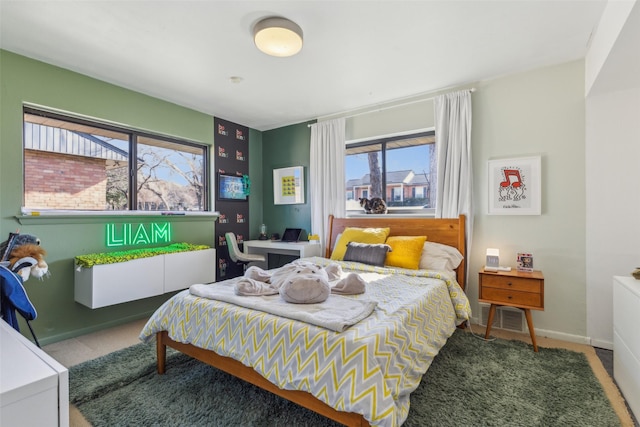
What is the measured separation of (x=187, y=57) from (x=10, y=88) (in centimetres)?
146

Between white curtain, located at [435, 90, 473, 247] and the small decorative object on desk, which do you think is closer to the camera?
the small decorative object on desk

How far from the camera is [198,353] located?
1977 millimetres

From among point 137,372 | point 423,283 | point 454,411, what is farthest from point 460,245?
point 137,372

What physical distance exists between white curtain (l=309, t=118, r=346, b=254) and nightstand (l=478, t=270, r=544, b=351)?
1.86 m

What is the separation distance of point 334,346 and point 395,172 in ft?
9.11

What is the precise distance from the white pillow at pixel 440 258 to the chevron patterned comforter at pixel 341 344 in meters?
0.70

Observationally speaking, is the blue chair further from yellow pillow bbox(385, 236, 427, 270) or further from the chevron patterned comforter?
yellow pillow bbox(385, 236, 427, 270)

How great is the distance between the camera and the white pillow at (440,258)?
9.77 ft

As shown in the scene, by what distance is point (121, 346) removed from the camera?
2.69 meters

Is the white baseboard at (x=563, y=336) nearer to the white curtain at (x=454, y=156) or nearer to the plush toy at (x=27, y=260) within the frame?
the white curtain at (x=454, y=156)

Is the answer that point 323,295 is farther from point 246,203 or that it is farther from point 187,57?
point 246,203

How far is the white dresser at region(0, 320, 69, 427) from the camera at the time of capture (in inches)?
36.1

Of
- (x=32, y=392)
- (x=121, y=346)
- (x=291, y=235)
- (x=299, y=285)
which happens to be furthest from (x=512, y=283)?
(x=121, y=346)

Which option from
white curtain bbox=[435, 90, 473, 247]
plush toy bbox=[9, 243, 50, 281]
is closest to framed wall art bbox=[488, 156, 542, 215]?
white curtain bbox=[435, 90, 473, 247]
